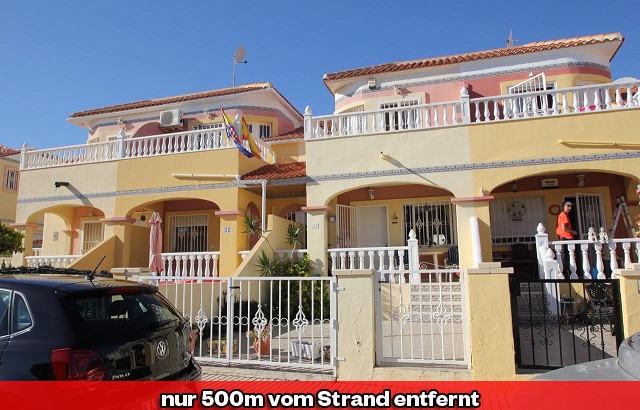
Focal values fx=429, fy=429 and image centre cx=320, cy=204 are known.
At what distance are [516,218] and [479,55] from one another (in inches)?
226

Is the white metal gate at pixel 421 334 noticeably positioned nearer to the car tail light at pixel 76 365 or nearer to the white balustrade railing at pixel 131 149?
the car tail light at pixel 76 365

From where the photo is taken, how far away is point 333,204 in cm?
1359

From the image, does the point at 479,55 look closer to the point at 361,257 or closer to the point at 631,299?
the point at 361,257

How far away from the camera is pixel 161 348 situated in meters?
A: 4.01

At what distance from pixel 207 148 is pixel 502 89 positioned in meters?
10.1

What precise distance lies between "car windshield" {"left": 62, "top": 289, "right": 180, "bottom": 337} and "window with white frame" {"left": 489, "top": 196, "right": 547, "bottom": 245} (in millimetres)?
11641

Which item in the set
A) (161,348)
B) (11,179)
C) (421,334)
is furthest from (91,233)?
(421,334)

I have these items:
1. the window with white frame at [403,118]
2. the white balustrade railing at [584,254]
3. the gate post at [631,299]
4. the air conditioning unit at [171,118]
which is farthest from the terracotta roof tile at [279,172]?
the gate post at [631,299]

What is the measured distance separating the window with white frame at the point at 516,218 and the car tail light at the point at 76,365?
495 inches

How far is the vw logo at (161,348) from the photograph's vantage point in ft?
13.0

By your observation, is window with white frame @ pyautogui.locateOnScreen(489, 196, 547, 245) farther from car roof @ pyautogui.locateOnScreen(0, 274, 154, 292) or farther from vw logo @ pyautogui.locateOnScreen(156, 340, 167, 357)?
car roof @ pyautogui.locateOnScreen(0, 274, 154, 292)

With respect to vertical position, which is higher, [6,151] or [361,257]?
[6,151]

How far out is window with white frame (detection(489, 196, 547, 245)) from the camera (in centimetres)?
1351

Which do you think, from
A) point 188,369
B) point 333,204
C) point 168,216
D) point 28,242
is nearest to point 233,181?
point 333,204
